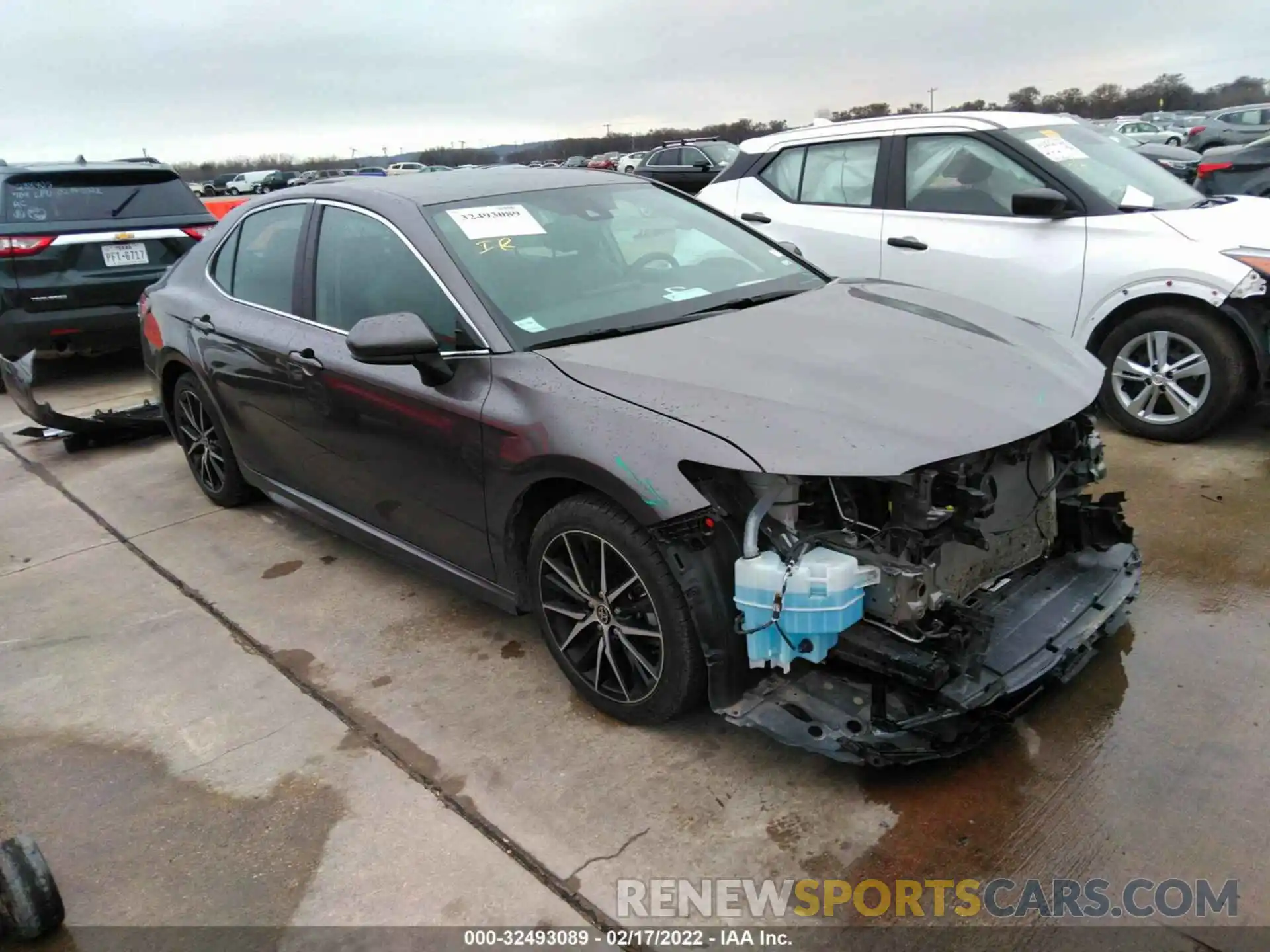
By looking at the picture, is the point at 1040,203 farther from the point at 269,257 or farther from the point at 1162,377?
the point at 269,257

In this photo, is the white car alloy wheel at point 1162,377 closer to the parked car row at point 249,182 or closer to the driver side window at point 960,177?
the driver side window at point 960,177

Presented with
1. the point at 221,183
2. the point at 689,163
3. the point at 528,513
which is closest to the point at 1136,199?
the point at 528,513

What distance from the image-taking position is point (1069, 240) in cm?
502

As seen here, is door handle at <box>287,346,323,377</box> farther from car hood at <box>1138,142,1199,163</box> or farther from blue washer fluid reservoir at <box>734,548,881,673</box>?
car hood at <box>1138,142,1199,163</box>

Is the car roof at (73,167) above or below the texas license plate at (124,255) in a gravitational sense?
above

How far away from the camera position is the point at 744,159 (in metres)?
6.61

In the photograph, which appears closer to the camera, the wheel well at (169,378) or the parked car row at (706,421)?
the parked car row at (706,421)

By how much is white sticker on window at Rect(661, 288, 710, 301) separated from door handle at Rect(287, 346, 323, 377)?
1378 millimetres

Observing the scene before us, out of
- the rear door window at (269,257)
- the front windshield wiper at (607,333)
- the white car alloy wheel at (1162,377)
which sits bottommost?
the white car alloy wheel at (1162,377)

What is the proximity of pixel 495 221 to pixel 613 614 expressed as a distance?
1.54 metres

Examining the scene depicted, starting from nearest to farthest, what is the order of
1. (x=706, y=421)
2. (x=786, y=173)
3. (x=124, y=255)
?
(x=706, y=421) < (x=786, y=173) < (x=124, y=255)

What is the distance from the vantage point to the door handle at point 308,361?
11.8 feet

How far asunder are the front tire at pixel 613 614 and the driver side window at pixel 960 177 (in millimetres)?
3680

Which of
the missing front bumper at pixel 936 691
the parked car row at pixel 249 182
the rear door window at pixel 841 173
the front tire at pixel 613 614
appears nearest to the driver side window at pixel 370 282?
the front tire at pixel 613 614
